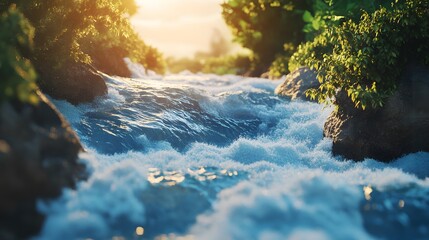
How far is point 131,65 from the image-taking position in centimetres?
1978

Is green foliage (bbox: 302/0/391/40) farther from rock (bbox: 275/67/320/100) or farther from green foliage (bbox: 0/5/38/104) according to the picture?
green foliage (bbox: 0/5/38/104)

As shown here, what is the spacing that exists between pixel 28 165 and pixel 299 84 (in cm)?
1115

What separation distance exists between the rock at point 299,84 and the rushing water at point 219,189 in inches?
142

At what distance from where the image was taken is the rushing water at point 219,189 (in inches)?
206

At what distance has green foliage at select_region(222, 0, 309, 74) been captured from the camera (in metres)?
25.4

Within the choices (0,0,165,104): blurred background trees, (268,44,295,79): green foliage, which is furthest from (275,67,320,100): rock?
(268,44,295,79): green foliage

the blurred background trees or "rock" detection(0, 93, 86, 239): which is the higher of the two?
the blurred background trees

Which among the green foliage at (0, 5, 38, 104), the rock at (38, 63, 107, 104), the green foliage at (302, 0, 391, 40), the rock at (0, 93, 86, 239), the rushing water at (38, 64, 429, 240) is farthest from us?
the green foliage at (302, 0, 391, 40)

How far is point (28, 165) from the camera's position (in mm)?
4605

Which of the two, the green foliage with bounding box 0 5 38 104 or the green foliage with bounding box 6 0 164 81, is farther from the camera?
the green foliage with bounding box 6 0 164 81

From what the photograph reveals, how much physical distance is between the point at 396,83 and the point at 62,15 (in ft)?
23.4

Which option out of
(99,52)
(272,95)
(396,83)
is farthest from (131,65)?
(396,83)

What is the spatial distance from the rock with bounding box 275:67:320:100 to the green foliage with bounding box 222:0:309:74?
1027 centimetres

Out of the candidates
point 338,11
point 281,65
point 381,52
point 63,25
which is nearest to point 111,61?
point 63,25
